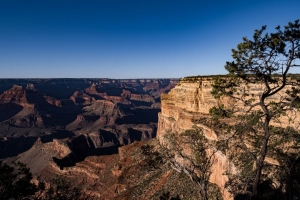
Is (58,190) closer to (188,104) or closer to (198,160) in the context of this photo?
(198,160)

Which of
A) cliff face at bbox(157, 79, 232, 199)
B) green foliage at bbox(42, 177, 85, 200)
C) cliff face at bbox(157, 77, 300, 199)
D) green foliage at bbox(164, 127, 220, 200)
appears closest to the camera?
green foliage at bbox(164, 127, 220, 200)

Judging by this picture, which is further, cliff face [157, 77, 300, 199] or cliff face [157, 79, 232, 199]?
cliff face [157, 79, 232, 199]

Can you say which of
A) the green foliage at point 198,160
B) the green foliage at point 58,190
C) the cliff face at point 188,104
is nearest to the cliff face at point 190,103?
the cliff face at point 188,104

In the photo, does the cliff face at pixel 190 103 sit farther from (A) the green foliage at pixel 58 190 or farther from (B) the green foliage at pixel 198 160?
(A) the green foliage at pixel 58 190

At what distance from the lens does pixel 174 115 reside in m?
54.8

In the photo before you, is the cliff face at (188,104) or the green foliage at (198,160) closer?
the green foliage at (198,160)

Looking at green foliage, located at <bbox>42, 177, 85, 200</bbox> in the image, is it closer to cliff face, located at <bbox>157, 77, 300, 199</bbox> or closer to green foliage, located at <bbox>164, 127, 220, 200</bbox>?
green foliage, located at <bbox>164, 127, 220, 200</bbox>

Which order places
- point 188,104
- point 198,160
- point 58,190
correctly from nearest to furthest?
1. point 198,160
2. point 58,190
3. point 188,104

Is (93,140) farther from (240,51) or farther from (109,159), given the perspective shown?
(240,51)

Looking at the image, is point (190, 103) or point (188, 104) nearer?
point (190, 103)

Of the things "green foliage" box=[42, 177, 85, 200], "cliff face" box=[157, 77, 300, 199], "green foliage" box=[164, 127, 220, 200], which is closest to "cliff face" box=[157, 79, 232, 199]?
"cliff face" box=[157, 77, 300, 199]

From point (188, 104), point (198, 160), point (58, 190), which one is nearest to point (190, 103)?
point (188, 104)

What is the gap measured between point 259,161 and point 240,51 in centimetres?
652

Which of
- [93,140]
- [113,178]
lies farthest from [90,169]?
[93,140]
